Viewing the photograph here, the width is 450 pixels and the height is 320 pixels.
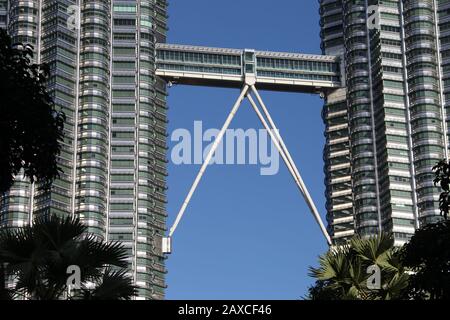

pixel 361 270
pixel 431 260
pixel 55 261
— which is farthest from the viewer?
pixel 361 270

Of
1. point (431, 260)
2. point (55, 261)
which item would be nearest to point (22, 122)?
point (55, 261)

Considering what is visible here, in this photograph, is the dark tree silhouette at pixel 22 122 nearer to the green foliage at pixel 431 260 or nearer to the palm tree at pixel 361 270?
the palm tree at pixel 361 270

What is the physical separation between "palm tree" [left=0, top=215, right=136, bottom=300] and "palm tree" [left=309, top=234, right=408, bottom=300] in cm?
1010

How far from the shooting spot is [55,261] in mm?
31609

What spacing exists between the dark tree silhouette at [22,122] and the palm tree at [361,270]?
1168 centimetres

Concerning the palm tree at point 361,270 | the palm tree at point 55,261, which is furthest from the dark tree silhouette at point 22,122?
Result: the palm tree at point 361,270

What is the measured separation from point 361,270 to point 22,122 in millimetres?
14684

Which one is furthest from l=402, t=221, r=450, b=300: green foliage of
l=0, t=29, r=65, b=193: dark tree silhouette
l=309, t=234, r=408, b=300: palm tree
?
l=0, t=29, r=65, b=193: dark tree silhouette

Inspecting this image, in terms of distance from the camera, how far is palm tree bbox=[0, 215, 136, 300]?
1238 inches

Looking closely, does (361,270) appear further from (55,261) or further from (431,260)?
(55,261)

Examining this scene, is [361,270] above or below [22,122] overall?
below

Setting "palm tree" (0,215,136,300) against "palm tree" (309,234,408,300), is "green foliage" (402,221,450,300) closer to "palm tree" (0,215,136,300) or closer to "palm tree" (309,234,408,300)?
"palm tree" (309,234,408,300)
